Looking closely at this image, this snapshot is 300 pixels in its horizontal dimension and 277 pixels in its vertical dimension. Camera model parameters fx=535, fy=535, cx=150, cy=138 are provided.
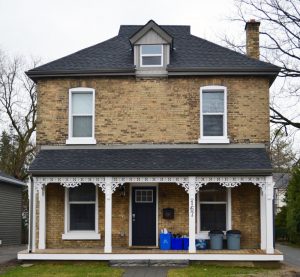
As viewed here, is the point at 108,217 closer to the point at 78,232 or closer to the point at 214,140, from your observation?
the point at 78,232

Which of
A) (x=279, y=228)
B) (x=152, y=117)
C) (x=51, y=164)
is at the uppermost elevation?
(x=152, y=117)

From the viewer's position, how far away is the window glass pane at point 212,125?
18.8 m

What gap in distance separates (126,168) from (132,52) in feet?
16.6

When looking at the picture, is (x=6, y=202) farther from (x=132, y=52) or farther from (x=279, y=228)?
(x=279, y=228)

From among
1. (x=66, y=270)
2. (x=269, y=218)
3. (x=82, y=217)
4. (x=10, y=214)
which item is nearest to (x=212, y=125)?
(x=269, y=218)

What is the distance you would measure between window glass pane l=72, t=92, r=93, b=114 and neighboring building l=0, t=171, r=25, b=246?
375 inches

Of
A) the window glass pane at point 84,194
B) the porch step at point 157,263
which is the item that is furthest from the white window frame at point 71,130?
the porch step at point 157,263

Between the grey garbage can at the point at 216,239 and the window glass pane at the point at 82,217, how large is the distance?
13.6 feet

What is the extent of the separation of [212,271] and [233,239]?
2465mm

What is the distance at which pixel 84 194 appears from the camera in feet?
62.0

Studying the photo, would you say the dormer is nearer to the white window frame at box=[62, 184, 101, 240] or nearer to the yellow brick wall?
the yellow brick wall

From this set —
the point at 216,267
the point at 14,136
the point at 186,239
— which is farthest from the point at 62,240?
the point at 14,136

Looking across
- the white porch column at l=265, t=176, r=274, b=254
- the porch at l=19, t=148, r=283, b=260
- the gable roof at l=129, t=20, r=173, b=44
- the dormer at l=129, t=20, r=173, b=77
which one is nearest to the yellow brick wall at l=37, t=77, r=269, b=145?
the dormer at l=129, t=20, r=173, b=77

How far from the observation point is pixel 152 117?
18.9 m
